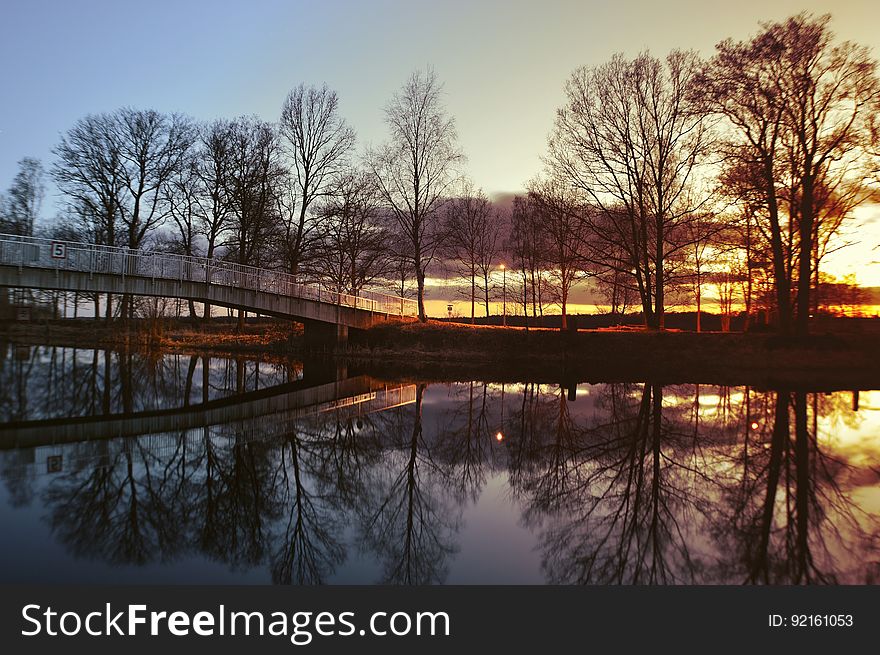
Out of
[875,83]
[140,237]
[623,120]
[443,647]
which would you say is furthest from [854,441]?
[140,237]

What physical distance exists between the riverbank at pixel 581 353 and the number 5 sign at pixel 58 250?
12855mm

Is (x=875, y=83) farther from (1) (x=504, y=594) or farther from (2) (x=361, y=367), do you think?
(1) (x=504, y=594)

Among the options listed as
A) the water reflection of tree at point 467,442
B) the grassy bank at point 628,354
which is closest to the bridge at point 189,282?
the grassy bank at point 628,354

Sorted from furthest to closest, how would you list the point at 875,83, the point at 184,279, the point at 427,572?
the point at 184,279 < the point at 875,83 < the point at 427,572

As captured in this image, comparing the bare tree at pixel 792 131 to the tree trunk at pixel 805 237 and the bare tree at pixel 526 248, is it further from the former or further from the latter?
the bare tree at pixel 526 248

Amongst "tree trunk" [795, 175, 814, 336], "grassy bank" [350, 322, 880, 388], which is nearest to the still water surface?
"grassy bank" [350, 322, 880, 388]

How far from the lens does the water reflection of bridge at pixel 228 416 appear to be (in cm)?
1022

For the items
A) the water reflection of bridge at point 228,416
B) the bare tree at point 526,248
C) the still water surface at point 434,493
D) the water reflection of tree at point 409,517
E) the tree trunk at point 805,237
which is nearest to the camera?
the still water surface at point 434,493

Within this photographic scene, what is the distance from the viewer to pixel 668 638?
3.83 meters

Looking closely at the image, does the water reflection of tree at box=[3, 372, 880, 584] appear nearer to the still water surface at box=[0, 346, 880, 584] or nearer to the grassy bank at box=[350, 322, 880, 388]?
the still water surface at box=[0, 346, 880, 584]

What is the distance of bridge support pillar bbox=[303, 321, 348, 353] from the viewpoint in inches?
1225

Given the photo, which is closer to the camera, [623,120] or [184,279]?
[184,279]

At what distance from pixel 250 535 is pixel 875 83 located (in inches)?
1112

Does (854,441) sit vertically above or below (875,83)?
below
